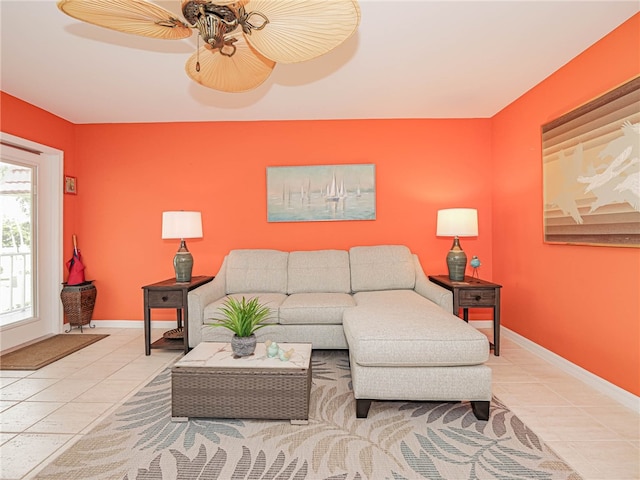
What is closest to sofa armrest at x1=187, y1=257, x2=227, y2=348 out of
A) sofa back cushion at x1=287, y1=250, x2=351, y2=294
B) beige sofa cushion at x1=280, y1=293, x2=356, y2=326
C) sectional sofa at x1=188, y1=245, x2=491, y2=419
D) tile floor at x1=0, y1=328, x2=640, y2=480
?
sectional sofa at x1=188, y1=245, x2=491, y2=419

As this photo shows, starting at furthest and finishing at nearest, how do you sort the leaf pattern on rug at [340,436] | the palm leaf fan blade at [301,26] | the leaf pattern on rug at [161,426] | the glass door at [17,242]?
the glass door at [17,242]
the leaf pattern on rug at [161,426]
the leaf pattern on rug at [340,436]
the palm leaf fan blade at [301,26]

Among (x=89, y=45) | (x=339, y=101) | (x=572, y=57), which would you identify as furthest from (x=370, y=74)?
(x=89, y=45)

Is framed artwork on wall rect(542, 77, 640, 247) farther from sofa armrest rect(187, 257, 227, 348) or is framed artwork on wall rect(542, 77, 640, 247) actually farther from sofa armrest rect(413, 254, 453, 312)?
sofa armrest rect(187, 257, 227, 348)

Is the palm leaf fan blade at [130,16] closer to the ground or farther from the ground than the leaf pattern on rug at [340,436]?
farther from the ground

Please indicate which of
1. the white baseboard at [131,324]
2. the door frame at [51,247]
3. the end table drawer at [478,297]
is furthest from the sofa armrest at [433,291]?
the door frame at [51,247]

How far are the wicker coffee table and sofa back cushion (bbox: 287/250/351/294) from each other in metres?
1.46

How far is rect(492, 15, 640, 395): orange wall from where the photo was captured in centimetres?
212

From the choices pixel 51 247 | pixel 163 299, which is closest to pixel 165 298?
pixel 163 299

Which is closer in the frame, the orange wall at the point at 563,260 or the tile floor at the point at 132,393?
the tile floor at the point at 132,393

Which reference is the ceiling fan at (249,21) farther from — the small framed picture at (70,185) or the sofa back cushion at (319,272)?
the small framed picture at (70,185)

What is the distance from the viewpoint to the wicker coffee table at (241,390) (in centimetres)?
187

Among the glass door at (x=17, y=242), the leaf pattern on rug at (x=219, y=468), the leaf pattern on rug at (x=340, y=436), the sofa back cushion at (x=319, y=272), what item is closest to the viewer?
the leaf pattern on rug at (x=219, y=468)

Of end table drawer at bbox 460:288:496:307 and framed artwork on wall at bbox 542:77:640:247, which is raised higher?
framed artwork on wall at bbox 542:77:640:247

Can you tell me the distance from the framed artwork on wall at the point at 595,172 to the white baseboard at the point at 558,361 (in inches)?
37.7
